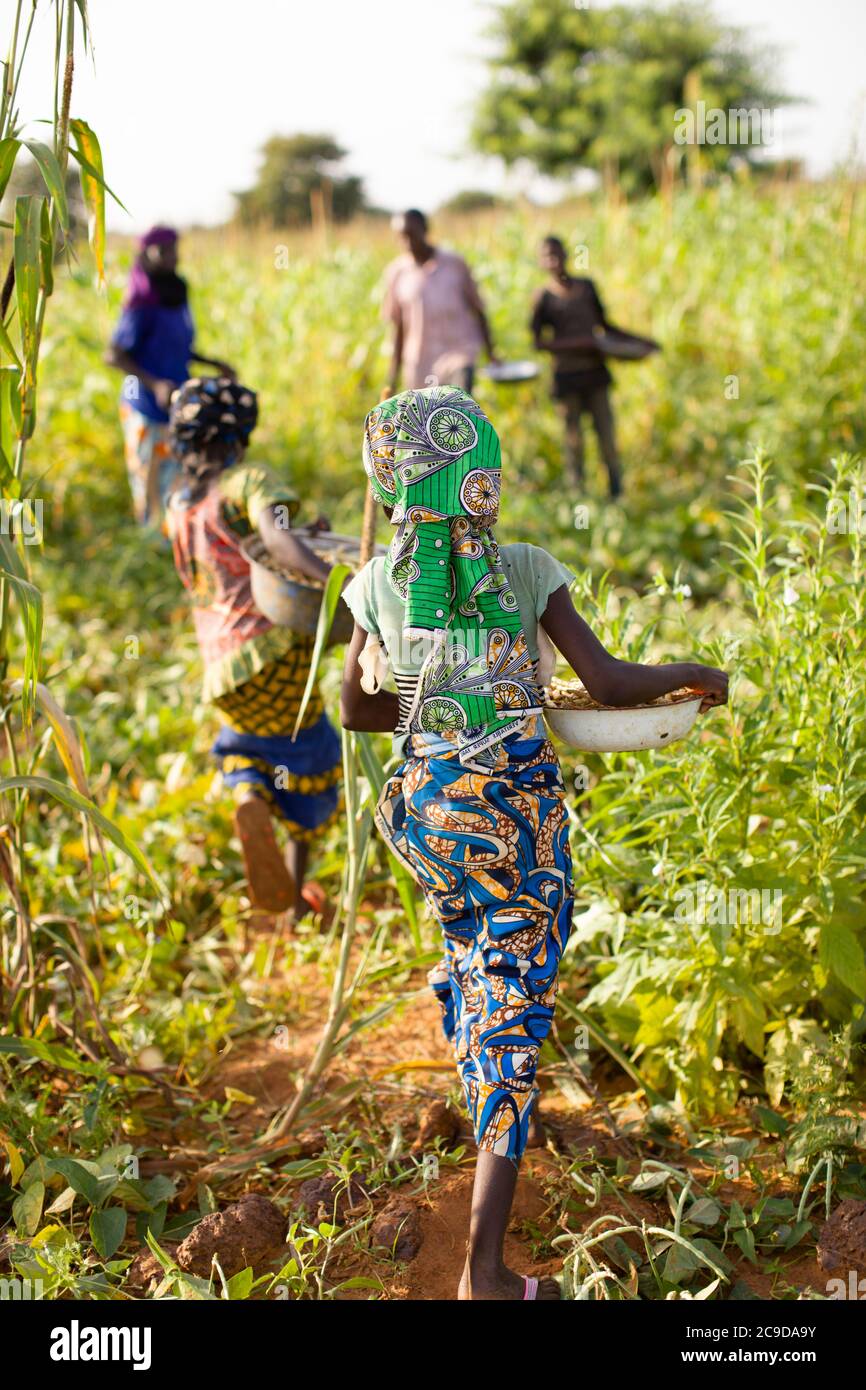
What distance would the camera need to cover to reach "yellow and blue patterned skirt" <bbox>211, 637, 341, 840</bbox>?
3506 mm

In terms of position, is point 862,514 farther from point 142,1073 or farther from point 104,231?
point 142,1073

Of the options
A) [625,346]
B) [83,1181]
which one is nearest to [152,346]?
[625,346]

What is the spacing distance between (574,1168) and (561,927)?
58 cm

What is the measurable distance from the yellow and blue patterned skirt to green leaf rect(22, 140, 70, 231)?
142 centimetres

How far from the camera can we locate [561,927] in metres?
2.22

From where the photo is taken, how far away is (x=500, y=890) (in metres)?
2.14

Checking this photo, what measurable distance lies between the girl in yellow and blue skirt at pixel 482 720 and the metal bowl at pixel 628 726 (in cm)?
5

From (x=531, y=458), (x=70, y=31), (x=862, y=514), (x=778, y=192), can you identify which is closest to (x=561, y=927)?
(x=862, y=514)

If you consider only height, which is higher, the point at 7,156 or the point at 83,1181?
the point at 7,156

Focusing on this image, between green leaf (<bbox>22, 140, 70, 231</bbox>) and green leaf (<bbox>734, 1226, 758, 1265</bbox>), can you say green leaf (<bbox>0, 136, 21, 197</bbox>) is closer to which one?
green leaf (<bbox>22, 140, 70, 231</bbox>)

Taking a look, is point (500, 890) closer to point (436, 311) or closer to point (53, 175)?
point (53, 175)

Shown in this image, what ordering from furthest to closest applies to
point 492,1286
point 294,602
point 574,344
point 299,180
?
point 299,180 → point 574,344 → point 294,602 → point 492,1286

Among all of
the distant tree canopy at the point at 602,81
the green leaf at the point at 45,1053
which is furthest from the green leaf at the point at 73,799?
the distant tree canopy at the point at 602,81

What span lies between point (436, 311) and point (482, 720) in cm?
478
